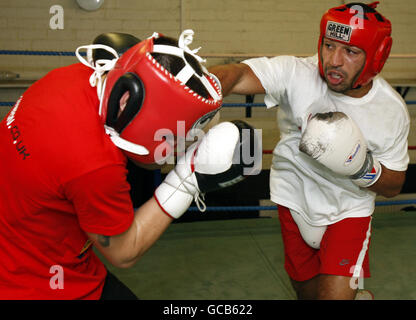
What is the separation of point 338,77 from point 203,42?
355 centimetres

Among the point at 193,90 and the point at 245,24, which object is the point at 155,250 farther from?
the point at 245,24

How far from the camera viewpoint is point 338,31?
1.58 meters

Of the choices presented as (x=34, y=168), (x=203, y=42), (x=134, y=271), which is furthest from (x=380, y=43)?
(x=203, y=42)

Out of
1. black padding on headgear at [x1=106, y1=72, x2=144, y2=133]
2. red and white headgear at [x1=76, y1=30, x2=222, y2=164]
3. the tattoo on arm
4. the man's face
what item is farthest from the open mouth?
the tattoo on arm

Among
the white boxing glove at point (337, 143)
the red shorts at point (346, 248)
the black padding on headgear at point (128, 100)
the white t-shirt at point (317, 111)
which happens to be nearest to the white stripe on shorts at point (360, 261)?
the red shorts at point (346, 248)

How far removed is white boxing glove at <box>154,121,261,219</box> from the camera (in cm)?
115

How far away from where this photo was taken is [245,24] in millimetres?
5000

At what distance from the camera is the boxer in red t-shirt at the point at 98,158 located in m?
0.98

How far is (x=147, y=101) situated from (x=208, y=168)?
262 mm

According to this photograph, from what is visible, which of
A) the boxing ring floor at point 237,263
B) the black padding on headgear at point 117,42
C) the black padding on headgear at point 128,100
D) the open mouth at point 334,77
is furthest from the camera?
the boxing ring floor at point 237,263

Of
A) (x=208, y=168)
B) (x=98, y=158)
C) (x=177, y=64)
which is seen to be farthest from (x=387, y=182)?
(x=98, y=158)

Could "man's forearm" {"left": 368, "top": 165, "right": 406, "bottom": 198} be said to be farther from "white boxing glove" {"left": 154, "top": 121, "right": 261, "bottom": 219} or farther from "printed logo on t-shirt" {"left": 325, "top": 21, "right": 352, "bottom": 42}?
"white boxing glove" {"left": 154, "top": 121, "right": 261, "bottom": 219}

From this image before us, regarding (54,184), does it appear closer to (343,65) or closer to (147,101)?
(147,101)

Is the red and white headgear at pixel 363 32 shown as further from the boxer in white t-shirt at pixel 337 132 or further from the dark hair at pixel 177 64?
the dark hair at pixel 177 64
